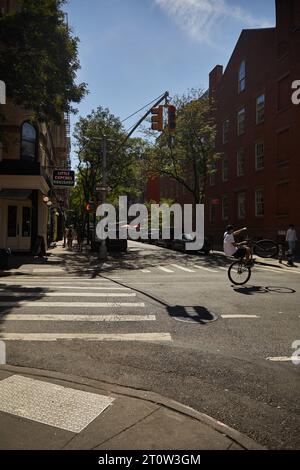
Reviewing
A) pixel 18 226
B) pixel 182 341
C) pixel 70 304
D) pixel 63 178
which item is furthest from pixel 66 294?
pixel 63 178

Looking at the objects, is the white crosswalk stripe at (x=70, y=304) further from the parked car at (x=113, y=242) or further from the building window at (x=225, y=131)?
the building window at (x=225, y=131)

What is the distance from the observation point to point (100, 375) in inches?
210

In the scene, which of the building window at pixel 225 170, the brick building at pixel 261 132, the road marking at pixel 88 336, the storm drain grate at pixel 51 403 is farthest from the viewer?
the building window at pixel 225 170

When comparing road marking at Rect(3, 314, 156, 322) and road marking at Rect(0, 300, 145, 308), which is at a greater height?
road marking at Rect(0, 300, 145, 308)

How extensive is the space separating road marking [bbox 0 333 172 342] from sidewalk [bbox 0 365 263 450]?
197cm

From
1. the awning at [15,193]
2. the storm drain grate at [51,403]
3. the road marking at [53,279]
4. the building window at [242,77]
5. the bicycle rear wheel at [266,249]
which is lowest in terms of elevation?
the storm drain grate at [51,403]

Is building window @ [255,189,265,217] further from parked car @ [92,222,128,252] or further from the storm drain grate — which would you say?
the storm drain grate

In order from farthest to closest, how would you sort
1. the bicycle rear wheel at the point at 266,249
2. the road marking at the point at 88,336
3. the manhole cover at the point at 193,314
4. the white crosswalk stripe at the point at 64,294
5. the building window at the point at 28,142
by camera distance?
the building window at the point at 28,142, the bicycle rear wheel at the point at 266,249, the white crosswalk stripe at the point at 64,294, the manhole cover at the point at 193,314, the road marking at the point at 88,336

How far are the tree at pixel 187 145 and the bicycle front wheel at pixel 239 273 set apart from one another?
817 inches

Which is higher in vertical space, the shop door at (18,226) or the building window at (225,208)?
the building window at (225,208)

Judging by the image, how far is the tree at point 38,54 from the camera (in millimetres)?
14609

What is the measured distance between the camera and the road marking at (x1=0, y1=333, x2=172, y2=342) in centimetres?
695

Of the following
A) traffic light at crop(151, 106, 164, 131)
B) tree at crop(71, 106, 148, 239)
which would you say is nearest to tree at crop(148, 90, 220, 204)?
tree at crop(71, 106, 148, 239)

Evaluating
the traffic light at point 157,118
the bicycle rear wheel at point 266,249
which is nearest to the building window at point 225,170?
the bicycle rear wheel at point 266,249
